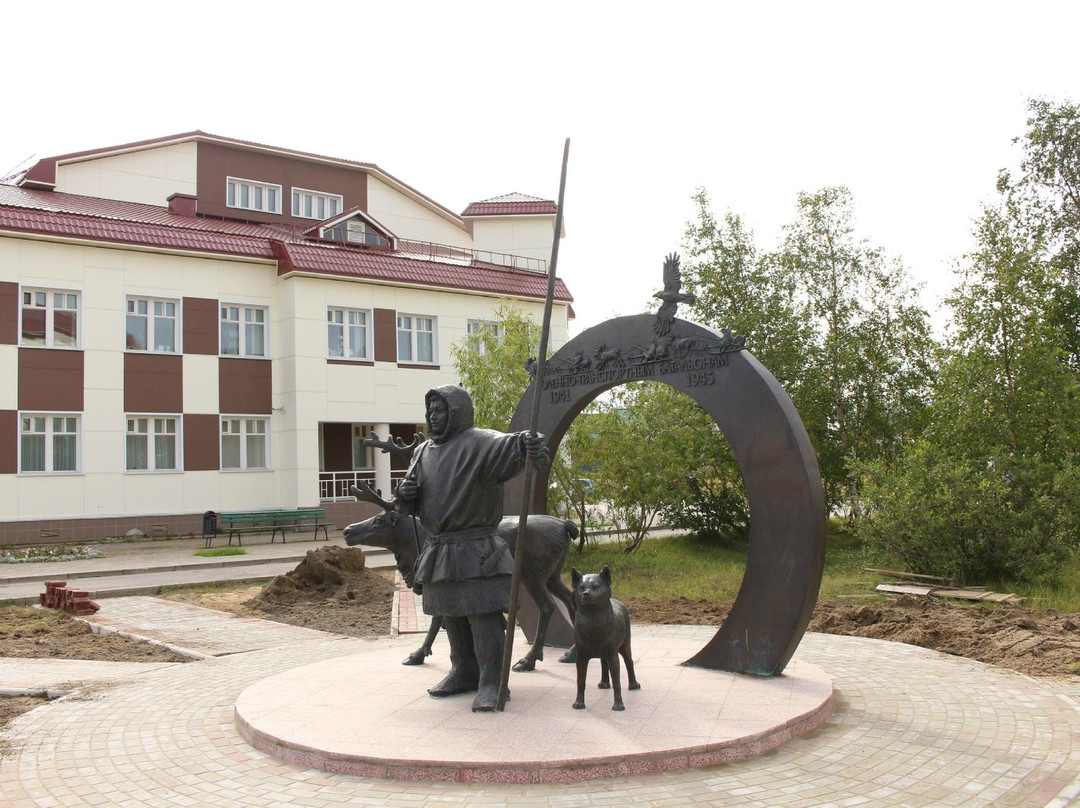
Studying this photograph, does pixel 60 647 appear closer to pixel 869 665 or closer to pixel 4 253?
pixel 869 665

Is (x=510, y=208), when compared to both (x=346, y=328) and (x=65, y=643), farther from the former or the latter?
(x=65, y=643)

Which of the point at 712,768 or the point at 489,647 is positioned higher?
the point at 489,647

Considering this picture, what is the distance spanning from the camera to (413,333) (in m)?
26.3

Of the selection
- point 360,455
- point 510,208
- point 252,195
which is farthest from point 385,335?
point 510,208

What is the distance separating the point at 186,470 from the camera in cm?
2311

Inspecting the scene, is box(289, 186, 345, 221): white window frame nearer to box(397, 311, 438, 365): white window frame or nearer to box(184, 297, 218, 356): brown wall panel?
box(397, 311, 438, 365): white window frame

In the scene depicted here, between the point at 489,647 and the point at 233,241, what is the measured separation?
20.4 meters

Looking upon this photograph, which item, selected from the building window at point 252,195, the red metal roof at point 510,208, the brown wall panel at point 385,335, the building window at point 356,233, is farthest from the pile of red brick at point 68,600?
the red metal roof at point 510,208

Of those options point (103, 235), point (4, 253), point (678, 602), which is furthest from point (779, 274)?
point (4, 253)

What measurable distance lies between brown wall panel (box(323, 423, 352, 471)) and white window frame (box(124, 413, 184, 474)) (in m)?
4.80

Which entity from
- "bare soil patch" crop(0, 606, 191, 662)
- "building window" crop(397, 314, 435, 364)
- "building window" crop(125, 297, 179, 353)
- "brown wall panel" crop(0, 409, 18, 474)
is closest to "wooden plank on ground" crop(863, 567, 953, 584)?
"bare soil patch" crop(0, 606, 191, 662)

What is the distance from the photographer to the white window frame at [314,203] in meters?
28.8

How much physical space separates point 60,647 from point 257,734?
5354 mm

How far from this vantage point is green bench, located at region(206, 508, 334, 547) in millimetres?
21922
